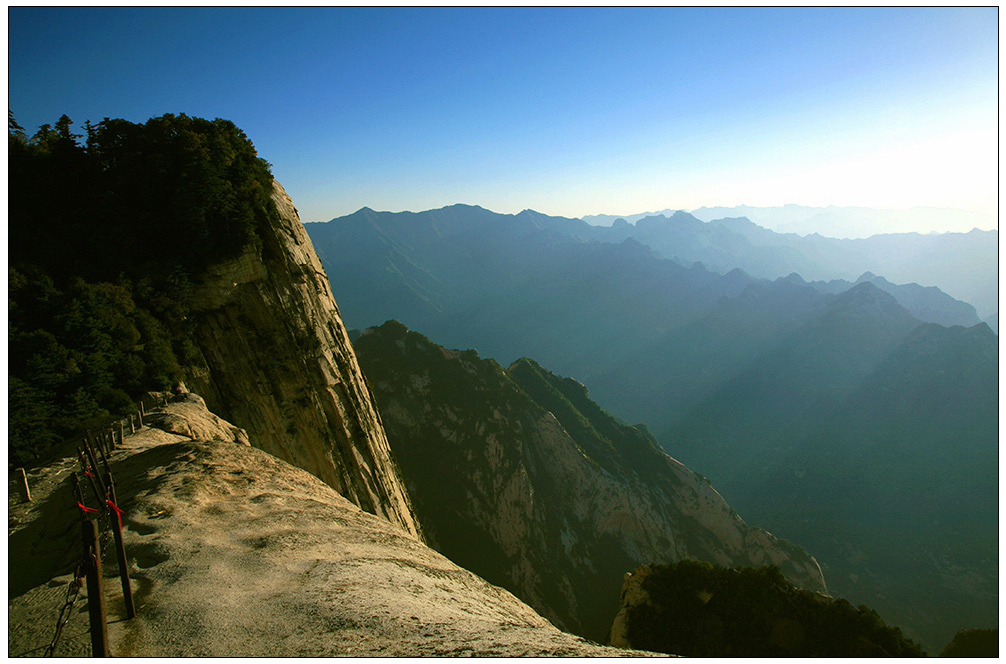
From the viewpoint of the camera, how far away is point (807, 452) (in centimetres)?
12506

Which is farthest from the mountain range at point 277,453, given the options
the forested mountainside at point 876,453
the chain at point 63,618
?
the forested mountainside at point 876,453

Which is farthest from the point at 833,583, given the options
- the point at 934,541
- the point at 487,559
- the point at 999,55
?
the point at 999,55

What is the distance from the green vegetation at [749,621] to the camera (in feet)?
60.4

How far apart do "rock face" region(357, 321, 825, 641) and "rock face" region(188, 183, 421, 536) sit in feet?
94.0

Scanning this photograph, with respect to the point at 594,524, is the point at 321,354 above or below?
above

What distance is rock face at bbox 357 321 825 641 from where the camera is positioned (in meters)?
51.4

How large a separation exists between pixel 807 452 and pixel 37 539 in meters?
153

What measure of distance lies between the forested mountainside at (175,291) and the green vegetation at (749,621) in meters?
17.4

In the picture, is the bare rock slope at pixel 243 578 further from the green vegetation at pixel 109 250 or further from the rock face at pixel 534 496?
the rock face at pixel 534 496

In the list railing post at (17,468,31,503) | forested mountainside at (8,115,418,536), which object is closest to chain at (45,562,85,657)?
railing post at (17,468,31,503)

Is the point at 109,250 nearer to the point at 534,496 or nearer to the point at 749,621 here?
the point at 749,621

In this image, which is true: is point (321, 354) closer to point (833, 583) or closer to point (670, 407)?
point (833, 583)

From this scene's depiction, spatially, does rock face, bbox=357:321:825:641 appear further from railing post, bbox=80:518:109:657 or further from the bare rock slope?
railing post, bbox=80:518:109:657

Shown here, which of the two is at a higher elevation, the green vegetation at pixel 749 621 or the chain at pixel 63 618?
the chain at pixel 63 618
